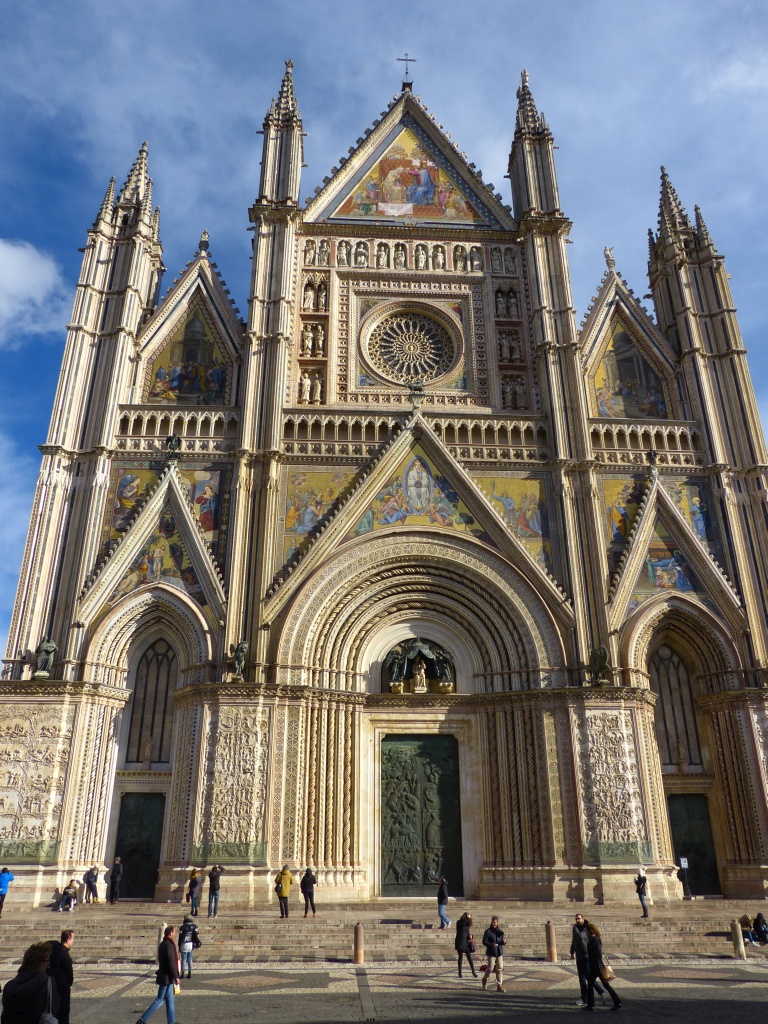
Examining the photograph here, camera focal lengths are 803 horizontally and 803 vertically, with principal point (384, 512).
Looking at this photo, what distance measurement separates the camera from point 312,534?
2267 centimetres

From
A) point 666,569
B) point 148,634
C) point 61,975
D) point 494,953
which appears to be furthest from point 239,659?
point 61,975

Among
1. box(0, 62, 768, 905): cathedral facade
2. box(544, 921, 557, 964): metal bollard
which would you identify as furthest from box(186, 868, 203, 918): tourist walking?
box(544, 921, 557, 964): metal bollard

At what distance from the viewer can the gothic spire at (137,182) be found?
91.2 feet

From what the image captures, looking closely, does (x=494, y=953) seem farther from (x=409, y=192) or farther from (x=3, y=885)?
(x=409, y=192)

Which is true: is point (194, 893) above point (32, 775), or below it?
below

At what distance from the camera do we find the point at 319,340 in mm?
26297

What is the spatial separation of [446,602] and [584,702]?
4720 millimetres

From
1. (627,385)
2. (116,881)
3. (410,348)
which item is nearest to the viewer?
(116,881)

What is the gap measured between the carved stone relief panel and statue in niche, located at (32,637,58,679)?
44.9 feet

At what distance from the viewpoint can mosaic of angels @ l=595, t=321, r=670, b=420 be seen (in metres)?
25.7

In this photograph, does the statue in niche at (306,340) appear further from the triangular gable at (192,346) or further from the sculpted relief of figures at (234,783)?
the sculpted relief of figures at (234,783)

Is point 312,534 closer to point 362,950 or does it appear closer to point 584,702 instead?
point 584,702

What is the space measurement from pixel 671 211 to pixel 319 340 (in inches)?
540

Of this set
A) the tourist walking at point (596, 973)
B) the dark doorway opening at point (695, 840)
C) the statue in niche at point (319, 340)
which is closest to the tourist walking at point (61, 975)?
the tourist walking at point (596, 973)
